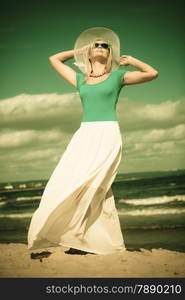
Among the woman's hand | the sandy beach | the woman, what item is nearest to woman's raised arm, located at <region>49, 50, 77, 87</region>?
the woman

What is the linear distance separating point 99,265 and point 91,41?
2.12m

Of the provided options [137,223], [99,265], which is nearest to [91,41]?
[99,265]

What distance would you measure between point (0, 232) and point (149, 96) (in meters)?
2.75

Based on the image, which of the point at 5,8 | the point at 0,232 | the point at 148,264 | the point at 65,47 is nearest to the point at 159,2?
the point at 65,47

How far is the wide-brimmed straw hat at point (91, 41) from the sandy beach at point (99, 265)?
1.78 meters

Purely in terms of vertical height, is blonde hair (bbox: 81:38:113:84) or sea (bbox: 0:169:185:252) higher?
blonde hair (bbox: 81:38:113:84)

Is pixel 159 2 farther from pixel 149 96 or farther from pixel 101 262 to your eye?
pixel 101 262

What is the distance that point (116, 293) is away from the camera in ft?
10.8

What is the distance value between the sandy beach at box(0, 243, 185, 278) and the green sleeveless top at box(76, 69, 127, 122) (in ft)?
4.24

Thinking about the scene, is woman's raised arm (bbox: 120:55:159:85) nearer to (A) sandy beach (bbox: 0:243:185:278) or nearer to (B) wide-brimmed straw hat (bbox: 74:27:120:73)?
(B) wide-brimmed straw hat (bbox: 74:27:120:73)

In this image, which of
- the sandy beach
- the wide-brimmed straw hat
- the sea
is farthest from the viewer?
→ the sea

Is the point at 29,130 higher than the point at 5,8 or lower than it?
lower

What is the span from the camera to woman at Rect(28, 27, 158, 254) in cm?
337

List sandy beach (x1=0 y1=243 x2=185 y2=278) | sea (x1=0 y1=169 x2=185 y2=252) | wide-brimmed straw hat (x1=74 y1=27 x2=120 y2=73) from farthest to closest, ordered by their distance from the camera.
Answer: sea (x1=0 y1=169 x2=185 y2=252), wide-brimmed straw hat (x1=74 y1=27 x2=120 y2=73), sandy beach (x1=0 y1=243 x2=185 y2=278)
